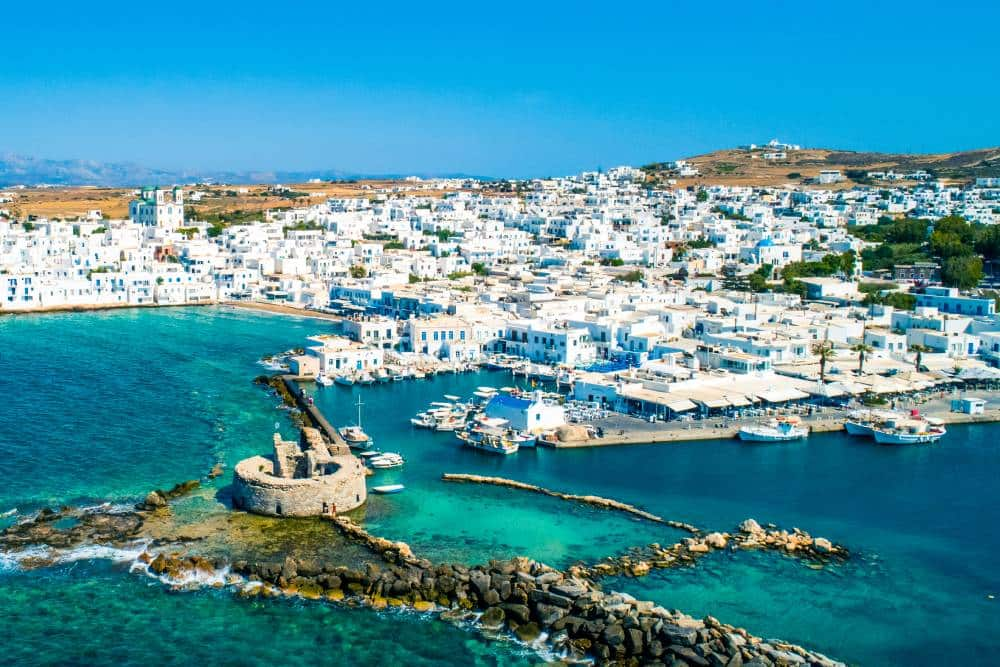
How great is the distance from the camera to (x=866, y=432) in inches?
847

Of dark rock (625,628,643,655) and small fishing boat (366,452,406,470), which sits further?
small fishing boat (366,452,406,470)

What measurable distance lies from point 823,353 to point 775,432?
203 inches

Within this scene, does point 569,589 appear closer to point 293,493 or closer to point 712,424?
point 293,493

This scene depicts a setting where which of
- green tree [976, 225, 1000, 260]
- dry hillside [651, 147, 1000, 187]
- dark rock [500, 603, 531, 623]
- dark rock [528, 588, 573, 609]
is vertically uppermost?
dry hillside [651, 147, 1000, 187]

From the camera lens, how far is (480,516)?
640 inches

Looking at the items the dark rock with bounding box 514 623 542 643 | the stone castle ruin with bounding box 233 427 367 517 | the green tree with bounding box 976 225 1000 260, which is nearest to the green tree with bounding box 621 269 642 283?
the green tree with bounding box 976 225 1000 260

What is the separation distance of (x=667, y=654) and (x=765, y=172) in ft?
265

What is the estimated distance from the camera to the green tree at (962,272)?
3906 centimetres

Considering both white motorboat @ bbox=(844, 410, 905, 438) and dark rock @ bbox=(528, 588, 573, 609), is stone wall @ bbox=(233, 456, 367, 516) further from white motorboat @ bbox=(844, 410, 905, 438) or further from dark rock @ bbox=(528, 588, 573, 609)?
white motorboat @ bbox=(844, 410, 905, 438)

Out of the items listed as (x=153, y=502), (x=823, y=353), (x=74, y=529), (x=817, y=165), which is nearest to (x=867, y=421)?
(x=823, y=353)

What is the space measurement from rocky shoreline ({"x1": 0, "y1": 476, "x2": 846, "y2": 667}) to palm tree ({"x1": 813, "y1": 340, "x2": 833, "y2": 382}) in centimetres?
1016

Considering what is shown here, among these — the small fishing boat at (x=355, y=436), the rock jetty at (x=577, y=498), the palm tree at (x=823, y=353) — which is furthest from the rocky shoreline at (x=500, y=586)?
the palm tree at (x=823, y=353)

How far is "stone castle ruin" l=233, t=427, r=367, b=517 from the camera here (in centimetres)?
1583

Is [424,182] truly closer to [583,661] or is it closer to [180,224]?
[180,224]
